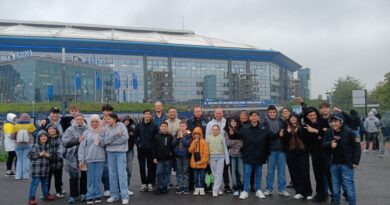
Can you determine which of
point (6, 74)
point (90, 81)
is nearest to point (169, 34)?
point (90, 81)

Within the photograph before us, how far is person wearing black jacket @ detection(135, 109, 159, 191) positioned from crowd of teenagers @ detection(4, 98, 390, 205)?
0.8 inches

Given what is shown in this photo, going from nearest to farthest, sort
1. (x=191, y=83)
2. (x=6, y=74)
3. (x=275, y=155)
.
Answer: (x=275, y=155), (x=6, y=74), (x=191, y=83)

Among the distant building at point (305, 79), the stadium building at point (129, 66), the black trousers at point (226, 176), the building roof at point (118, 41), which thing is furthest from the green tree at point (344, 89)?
the distant building at point (305, 79)

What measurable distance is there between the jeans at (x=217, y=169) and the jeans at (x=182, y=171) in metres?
0.56

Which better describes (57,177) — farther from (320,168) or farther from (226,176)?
(320,168)

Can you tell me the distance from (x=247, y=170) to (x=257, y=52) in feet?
271

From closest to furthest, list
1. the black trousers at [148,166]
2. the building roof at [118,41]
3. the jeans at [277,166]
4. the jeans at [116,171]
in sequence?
1. the jeans at [116,171]
2. the jeans at [277,166]
3. the black trousers at [148,166]
4. the building roof at [118,41]

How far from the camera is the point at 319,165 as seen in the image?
7.61 metres

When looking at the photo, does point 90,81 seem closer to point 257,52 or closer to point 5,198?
point 257,52

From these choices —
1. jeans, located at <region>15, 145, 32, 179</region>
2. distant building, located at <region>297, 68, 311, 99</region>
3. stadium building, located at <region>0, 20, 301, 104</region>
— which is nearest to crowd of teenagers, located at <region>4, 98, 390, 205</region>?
jeans, located at <region>15, 145, 32, 179</region>

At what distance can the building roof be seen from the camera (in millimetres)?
73000

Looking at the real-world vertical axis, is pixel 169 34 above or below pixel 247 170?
above

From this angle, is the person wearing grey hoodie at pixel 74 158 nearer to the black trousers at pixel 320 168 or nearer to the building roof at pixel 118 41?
the black trousers at pixel 320 168

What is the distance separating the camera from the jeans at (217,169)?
810cm
